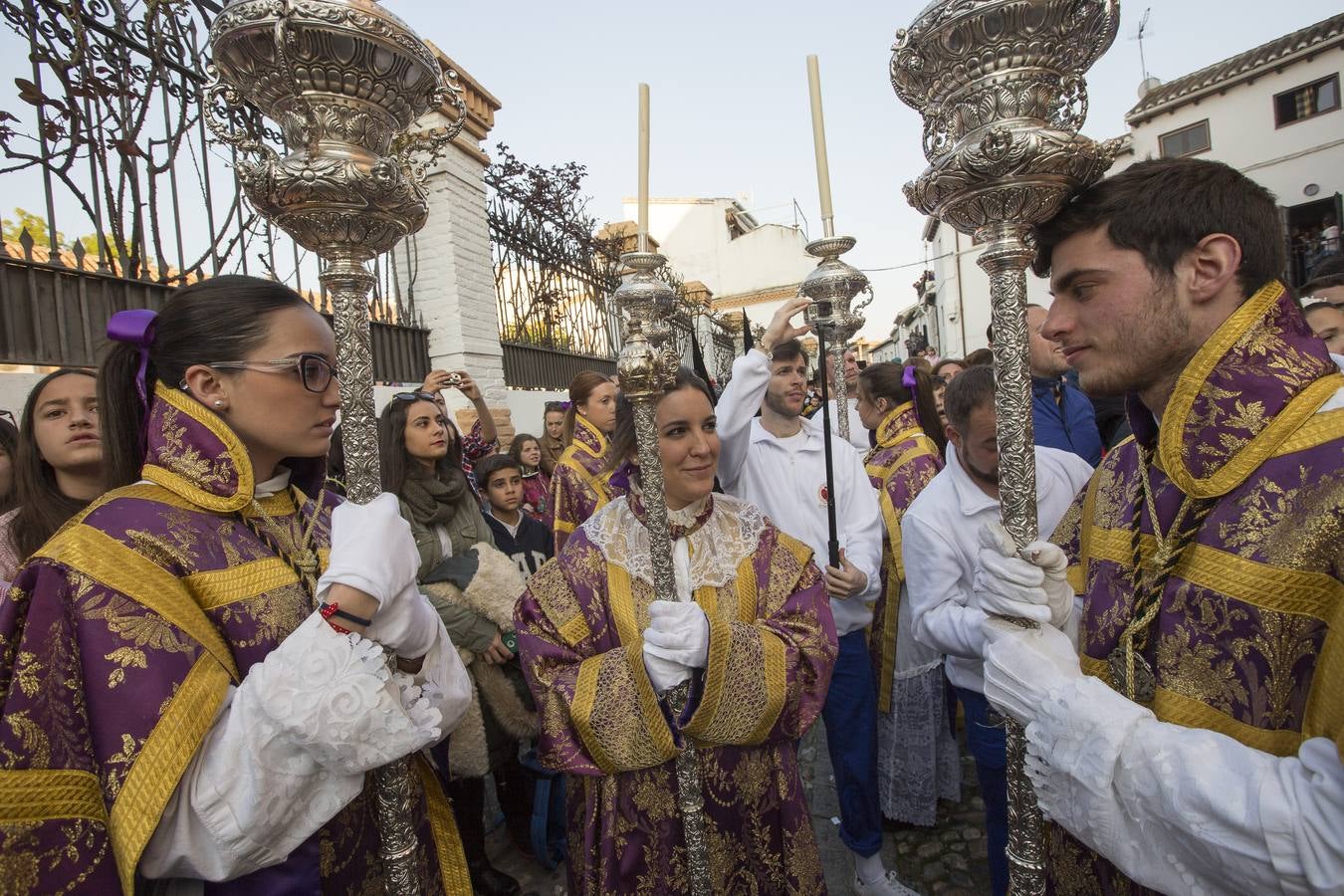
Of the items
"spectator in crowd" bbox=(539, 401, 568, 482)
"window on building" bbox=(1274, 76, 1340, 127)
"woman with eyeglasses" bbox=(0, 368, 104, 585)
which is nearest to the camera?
"woman with eyeglasses" bbox=(0, 368, 104, 585)

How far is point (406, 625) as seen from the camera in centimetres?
164

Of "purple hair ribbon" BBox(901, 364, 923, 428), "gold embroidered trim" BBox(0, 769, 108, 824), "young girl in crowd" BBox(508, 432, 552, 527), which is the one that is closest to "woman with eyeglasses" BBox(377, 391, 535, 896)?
"gold embroidered trim" BBox(0, 769, 108, 824)

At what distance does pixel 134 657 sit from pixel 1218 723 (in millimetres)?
2023

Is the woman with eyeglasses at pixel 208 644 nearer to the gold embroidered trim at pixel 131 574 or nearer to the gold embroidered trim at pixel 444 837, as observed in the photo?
the gold embroidered trim at pixel 131 574

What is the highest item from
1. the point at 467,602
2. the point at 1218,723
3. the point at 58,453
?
the point at 58,453

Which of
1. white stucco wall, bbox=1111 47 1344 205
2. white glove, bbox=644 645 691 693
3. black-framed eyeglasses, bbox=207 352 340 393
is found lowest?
white glove, bbox=644 645 691 693

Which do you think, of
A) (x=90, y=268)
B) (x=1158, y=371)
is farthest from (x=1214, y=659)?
(x=90, y=268)

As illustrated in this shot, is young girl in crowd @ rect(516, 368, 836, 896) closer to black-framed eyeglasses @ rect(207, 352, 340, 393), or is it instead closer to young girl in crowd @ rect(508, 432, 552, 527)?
black-framed eyeglasses @ rect(207, 352, 340, 393)

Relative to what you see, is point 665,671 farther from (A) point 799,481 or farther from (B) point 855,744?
(A) point 799,481

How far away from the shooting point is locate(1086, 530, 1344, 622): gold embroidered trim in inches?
46.1

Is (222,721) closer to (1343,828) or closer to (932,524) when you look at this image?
(1343,828)

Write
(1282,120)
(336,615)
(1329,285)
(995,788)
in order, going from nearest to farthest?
(336,615), (995,788), (1329,285), (1282,120)

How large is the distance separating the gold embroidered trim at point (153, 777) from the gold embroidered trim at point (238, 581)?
0.22 meters

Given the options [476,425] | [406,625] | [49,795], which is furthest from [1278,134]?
[49,795]
